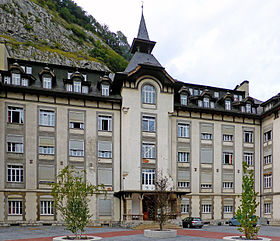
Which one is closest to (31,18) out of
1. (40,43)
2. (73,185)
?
(40,43)

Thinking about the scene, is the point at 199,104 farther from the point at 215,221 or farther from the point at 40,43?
the point at 40,43

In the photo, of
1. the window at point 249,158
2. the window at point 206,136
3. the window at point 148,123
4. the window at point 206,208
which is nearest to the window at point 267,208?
the window at point 249,158

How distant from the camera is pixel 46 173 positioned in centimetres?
3103

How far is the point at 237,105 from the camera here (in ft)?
128

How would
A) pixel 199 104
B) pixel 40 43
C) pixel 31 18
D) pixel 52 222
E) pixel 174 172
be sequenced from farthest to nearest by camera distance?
1. pixel 31 18
2. pixel 40 43
3. pixel 199 104
4. pixel 174 172
5. pixel 52 222

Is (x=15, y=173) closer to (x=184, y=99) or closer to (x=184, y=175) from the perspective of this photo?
(x=184, y=175)

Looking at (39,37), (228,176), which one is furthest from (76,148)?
(39,37)

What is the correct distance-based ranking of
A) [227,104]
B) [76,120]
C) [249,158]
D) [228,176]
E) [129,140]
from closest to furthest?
[129,140]
[76,120]
[228,176]
[249,158]
[227,104]

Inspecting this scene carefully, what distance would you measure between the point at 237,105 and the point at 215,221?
48.5 ft

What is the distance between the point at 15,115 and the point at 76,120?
Answer: 6181 millimetres

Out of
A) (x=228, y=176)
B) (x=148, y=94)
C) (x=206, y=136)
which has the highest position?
(x=148, y=94)

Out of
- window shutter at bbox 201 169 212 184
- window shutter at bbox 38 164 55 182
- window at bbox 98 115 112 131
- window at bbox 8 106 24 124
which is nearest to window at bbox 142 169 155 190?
window at bbox 98 115 112 131

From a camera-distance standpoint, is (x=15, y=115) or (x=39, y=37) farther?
(x=39, y=37)

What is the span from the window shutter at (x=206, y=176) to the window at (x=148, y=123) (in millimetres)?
8381
